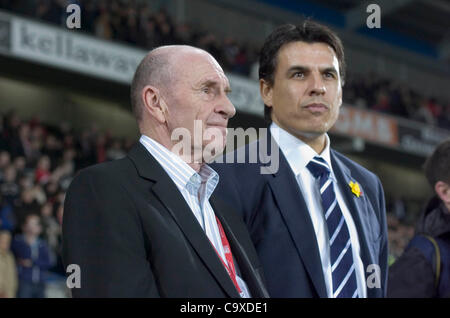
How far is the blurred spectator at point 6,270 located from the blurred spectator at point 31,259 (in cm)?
14

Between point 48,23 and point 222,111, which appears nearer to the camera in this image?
point 222,111

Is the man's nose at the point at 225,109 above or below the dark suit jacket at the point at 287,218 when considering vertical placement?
above

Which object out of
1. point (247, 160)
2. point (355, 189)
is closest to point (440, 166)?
point (355, 189)

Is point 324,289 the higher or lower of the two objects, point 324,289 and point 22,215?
the lower

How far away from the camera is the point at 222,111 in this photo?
1699mm

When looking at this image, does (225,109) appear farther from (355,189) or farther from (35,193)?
(35,193)

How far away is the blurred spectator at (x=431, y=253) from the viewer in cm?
230

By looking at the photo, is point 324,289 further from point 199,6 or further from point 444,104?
point 444,104

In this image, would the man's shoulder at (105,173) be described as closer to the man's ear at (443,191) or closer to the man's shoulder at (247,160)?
the man's shoulder at (247,160)

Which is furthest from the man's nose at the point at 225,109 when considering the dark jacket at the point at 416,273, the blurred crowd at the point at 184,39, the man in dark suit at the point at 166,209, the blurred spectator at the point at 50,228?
the blurred crowd at the point at 184,39
